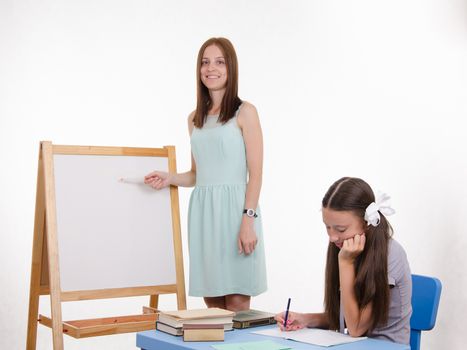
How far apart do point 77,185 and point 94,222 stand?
0.57ft

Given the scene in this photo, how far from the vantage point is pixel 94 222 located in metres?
3.19

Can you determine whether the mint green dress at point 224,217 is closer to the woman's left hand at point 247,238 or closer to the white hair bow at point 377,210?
the woman's left hand at point 247,238

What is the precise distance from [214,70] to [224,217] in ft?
2.03

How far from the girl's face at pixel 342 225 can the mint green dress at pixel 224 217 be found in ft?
2.91

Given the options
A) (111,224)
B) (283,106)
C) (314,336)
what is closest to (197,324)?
(314,336)

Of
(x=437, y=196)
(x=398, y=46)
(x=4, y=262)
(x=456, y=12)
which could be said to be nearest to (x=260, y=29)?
(x=398, y=46)

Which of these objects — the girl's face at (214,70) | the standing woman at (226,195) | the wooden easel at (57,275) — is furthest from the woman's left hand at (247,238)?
the girl's face at (214,70)

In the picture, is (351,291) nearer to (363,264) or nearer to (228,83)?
(363,264)

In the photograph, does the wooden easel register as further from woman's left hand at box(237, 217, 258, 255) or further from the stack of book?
the stack of book

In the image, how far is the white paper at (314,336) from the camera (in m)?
1.97

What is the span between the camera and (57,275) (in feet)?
9.89

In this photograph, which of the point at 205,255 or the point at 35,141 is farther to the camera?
the point at 35,141

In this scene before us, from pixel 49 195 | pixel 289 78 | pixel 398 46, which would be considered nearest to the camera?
pixel 49 195

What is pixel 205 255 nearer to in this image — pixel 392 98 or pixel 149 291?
pixel 149 291
